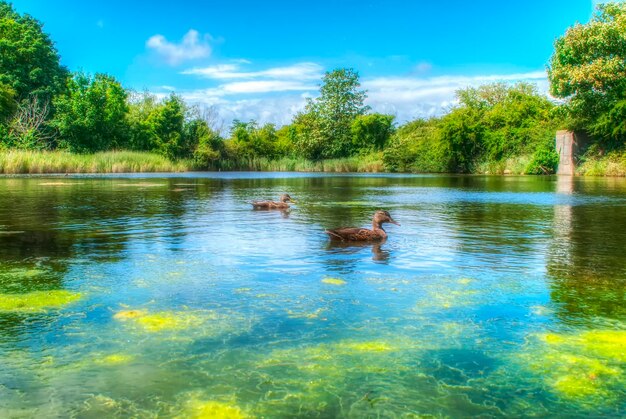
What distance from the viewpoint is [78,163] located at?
49.1 m

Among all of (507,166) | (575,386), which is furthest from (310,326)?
(507,166)

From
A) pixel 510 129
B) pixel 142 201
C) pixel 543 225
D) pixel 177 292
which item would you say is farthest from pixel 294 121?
pixel 177 292

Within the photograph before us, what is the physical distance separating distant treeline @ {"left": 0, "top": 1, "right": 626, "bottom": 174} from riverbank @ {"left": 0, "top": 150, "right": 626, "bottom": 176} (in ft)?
0.87

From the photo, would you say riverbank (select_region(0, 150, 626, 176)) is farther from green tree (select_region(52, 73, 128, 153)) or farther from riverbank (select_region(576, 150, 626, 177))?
green tree (select_region(52, 73, 128, 153))

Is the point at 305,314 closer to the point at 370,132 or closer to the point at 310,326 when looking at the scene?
the point at 310,326

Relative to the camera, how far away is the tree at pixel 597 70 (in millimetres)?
38375

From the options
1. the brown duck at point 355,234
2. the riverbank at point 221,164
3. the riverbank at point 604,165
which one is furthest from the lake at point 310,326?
the riverbank at point 221,164

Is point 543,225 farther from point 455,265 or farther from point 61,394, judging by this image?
point 61,394

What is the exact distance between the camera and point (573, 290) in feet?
21.3

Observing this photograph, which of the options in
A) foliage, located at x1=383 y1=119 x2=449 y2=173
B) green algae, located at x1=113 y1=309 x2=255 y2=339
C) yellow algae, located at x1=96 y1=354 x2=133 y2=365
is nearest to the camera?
yellow algae, located at x1=96 y1=354 x2=133 y2=365

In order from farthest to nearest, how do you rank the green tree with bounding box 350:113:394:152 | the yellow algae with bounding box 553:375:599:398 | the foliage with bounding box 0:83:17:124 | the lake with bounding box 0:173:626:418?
the green tree with bounding box 350:113:394:152, the foliage with bounding box 0:83:17:124, the yellow algae with bounding box 553:375:599:398, the lake with bounding box 0:173:626:418

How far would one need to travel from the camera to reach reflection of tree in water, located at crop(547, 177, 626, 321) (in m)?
5.82

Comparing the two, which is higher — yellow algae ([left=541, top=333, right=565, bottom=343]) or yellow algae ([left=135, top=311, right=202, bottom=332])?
yellow algae ([left=135, top=311, right=202, bottom=332])

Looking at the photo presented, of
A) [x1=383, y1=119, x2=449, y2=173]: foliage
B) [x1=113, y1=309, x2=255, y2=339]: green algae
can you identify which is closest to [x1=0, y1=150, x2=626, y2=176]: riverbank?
[x1=383, y1=119, x2=449, y2=173]: foliage
